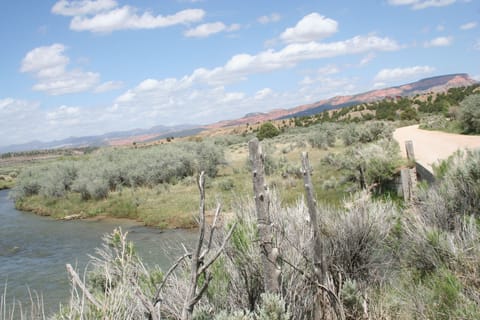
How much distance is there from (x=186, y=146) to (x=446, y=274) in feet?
101

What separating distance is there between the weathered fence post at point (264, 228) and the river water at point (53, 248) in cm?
518

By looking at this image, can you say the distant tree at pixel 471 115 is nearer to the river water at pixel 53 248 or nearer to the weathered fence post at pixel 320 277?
the river water at pixel 53 248

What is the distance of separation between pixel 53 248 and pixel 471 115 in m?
21.7

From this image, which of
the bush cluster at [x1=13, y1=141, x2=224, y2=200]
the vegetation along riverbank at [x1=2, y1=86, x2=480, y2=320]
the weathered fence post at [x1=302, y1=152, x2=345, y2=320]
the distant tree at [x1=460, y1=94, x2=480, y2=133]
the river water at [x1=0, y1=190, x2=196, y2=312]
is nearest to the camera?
the vegetation along riverbank at [x1=2, y1=86, x2=480, y2=320]

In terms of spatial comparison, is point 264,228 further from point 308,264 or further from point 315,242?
point 308,264

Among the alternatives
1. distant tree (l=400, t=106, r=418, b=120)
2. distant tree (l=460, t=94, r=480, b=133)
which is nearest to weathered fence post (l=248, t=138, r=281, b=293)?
distant tree (l=460, t=94, r=480, b=133)

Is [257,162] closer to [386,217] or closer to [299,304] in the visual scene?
[299,304]

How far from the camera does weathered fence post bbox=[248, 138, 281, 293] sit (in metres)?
3.96

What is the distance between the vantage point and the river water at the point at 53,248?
12.0 m

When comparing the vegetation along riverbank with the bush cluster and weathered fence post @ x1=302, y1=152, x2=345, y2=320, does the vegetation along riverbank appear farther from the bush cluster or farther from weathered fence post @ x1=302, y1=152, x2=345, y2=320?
the bush cluster

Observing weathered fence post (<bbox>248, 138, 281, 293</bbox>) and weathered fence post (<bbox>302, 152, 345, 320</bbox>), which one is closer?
weathered fence post (<bbox>248, 138, 281, 293</bbox>)

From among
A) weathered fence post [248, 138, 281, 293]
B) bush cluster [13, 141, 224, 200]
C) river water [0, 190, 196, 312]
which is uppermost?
weathered fence post [248, 138, 281, 293]

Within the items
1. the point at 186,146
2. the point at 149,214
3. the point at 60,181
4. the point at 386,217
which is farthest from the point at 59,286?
the point at 186,146

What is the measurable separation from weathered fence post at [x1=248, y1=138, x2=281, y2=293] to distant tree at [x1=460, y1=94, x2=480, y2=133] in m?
19.9
